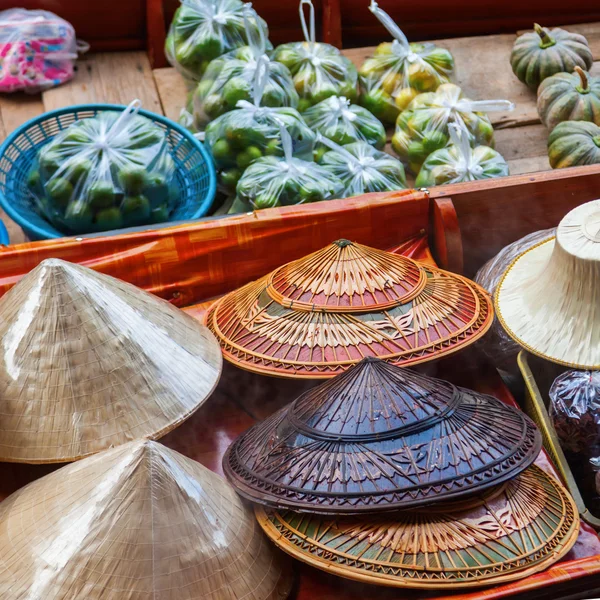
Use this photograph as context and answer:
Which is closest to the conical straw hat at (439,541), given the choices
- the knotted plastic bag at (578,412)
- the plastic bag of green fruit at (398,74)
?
the knotted plastic bag at (578,412)

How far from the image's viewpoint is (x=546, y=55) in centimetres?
319

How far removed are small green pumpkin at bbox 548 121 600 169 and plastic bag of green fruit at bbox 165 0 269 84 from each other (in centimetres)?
117

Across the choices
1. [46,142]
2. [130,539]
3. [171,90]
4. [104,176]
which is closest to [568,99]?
[171,90]

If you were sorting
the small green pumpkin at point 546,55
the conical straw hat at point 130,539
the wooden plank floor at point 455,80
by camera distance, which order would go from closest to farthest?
the conical straw hat at point 130,539 → the wooden plank floor at point 455,80 → the small green pumpkin at point 546,55

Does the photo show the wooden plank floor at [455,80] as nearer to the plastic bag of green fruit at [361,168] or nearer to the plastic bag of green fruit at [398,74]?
the plastic bag of green fruit at [398,74]

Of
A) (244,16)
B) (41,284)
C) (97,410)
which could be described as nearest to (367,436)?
(97,410)

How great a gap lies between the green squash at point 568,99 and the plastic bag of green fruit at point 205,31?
3.62 ft

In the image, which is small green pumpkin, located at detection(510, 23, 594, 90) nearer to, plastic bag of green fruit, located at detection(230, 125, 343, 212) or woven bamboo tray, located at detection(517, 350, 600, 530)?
Result: plastic bag of green fruit, located at detection(230, 125, 343, 212)

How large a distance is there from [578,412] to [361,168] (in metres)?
1.21

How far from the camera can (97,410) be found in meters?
1.62

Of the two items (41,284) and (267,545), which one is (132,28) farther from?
(267,545)

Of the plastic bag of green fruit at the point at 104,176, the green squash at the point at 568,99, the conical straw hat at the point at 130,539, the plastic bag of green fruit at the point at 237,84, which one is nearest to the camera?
the conical straw hat at the point at 130,539

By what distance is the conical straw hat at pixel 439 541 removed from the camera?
4.42 ft

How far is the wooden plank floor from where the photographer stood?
3043 mm
